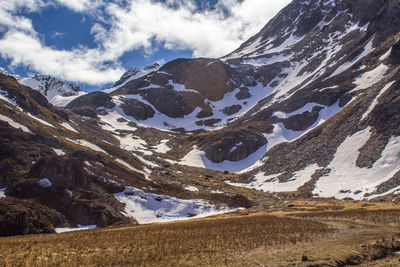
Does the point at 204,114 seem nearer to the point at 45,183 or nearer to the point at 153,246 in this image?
the point at 45,183

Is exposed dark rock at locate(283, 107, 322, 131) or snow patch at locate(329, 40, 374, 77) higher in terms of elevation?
snow patch at locate(329, 40, 374, 77)

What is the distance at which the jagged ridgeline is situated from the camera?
4247cm

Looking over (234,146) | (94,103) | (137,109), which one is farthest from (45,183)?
(94,103)

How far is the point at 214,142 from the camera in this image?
121 meters

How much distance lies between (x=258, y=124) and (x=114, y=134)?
61544 mm

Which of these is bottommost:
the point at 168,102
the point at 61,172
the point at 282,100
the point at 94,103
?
the point at 61,172

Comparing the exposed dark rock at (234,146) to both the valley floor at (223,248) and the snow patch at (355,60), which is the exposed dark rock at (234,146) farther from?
the valley floor at (223,248)

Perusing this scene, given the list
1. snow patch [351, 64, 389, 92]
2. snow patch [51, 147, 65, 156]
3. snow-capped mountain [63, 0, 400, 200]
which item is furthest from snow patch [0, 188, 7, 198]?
snow patch [351, 64, 389, 92]

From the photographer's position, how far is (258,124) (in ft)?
419

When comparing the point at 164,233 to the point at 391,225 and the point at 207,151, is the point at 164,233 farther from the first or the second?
the point at 207,151

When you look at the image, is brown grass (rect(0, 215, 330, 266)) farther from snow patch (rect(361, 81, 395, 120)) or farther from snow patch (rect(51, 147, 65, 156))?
snow patch (rect(361, 81, 395, 120))

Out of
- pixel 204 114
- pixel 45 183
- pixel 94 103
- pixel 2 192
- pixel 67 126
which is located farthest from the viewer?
pixel 94 103

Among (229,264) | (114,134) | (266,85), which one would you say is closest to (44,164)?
(229,264)

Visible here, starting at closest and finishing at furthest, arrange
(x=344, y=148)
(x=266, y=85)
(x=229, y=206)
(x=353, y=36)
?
(x=229, y=206), (x=344, y=148), (x=353, y=36), (x=266, y=85)
